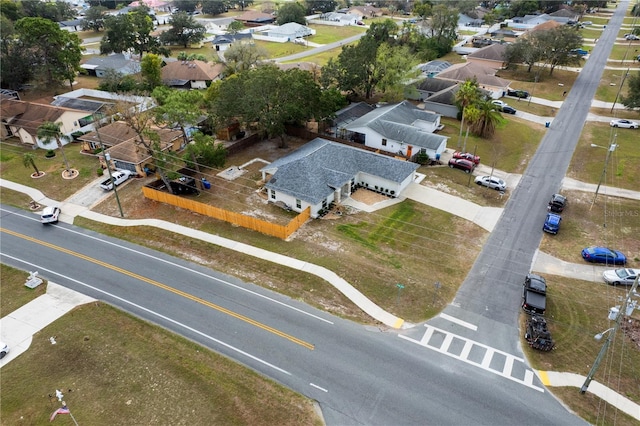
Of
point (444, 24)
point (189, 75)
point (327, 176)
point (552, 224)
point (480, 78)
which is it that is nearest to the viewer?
point (552, 224)

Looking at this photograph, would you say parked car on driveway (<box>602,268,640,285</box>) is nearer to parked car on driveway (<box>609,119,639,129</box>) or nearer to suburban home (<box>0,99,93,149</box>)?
parked car on driveway (<box>609,119,639,129</box>)

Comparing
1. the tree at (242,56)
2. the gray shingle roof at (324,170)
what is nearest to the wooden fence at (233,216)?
the gray shingle roof at (324,170)

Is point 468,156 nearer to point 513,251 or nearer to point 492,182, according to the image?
point 492,182

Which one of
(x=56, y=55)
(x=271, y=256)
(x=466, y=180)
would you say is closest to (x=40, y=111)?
(x=56, y=55)

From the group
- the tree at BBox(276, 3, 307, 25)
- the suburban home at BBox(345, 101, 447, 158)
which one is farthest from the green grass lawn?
the tree at BBox(276, 3, 307, 25)

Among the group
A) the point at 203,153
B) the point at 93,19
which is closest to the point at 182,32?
the point at 93,19

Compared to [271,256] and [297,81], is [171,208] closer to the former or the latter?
[271,256]
